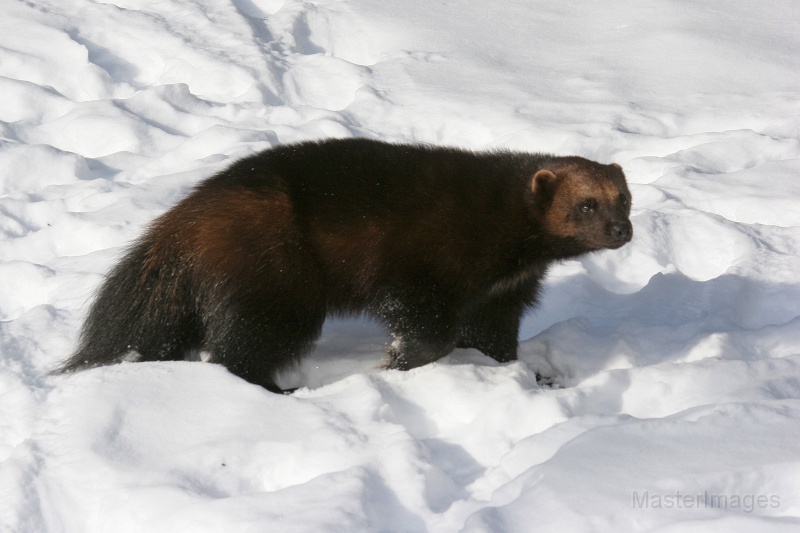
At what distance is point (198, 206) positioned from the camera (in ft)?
11.1

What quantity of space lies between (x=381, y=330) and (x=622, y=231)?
108 cm

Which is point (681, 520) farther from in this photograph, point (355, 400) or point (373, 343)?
point (373, 343)

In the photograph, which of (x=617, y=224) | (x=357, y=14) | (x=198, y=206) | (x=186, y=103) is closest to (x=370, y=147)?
(x=198, y=206)

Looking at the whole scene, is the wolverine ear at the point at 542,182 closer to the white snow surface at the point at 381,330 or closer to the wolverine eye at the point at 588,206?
the wolverine eye at the point at 588,206

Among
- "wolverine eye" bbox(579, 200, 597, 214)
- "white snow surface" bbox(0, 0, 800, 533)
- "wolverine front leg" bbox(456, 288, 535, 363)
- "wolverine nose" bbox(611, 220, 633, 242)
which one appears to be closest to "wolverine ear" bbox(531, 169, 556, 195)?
"wolverine eye" bbox(579, 200, 597, 214)

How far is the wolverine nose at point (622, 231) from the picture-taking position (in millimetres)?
3424

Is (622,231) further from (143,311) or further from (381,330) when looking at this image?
(143,311)

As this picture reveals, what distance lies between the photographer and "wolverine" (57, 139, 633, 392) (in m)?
3.29

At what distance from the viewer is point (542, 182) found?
3.51 metres

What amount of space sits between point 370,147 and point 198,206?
67 centimetres

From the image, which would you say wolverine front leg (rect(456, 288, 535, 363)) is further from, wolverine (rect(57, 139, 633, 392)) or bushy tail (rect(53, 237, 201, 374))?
bushy tail (rect(53, 237, 201, 374))

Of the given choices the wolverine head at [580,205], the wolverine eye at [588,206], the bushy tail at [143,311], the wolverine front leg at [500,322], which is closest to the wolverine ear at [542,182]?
the wolverine head at [580,205]

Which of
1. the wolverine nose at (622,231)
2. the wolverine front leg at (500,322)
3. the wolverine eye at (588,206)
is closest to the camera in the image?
the wolverine nose at (622,231)

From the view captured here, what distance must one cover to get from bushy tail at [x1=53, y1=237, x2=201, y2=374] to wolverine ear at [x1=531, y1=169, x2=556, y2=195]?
1.29 meters
